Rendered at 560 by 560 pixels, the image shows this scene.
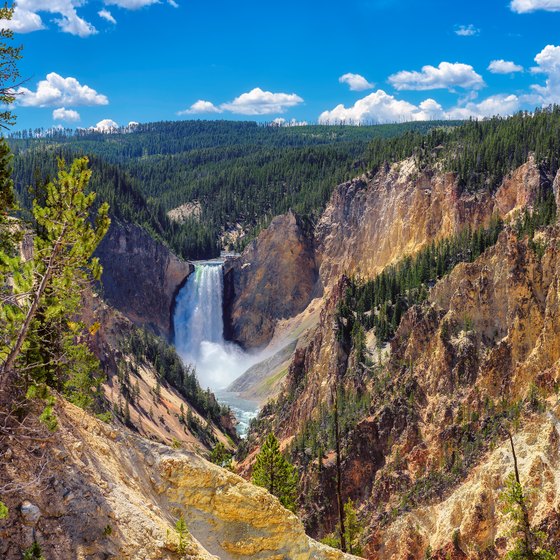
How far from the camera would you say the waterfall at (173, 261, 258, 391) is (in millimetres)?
102625

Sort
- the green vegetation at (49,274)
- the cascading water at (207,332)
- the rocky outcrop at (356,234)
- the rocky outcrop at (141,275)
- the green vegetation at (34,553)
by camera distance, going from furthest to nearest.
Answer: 1. the rocky outcrop at (141,275)
2. the cascading water at (207,332)
3. the rocky outcrop at (356,234)
4. the green vegetation at (49,274)
5. the green vegetation at (34,553)

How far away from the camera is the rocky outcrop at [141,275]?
10838cm

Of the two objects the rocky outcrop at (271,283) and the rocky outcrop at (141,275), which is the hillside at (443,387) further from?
the rocky outcrop at (141,275)

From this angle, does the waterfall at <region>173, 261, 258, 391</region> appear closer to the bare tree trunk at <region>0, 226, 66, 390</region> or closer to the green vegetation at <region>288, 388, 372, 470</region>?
the green vegetation at <region>288, 388, 372, 470</region>

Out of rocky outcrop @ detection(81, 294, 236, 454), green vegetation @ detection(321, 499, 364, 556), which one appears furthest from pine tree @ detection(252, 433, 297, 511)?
rocky outcrop @ detection(81, 294, 236, 454)

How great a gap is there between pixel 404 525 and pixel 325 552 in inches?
773

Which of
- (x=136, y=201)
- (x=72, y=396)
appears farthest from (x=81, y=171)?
(x=136, y=201)

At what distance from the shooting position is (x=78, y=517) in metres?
12.6

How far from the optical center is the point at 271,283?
11081 cm

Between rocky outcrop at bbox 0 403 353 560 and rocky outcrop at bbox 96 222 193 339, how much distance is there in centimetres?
9175

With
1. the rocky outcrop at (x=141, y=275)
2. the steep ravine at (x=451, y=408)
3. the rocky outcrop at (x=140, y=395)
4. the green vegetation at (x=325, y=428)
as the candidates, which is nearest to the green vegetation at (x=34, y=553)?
the steep ravine at (x=451, y=408)

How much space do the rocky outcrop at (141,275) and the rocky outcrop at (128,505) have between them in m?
91.8

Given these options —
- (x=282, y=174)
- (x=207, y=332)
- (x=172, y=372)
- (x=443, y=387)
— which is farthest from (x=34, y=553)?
(x=282, y=174)

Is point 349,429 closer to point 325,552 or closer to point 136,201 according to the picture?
point 325,552
